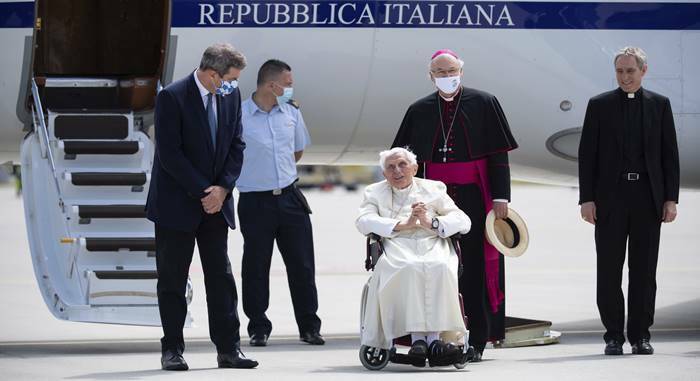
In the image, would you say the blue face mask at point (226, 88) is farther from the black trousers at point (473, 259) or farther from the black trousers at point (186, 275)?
the black trousers at point (473, 259)

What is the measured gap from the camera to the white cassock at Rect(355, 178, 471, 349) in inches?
327

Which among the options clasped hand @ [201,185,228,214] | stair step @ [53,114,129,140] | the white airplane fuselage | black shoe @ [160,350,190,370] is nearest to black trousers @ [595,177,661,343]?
the white airplane fuselage

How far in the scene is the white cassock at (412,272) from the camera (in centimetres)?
830

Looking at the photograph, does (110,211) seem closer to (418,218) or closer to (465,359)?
(418,218)

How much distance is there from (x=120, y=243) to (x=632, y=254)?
3086 millimetres

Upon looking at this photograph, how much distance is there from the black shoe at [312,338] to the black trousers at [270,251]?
0.03 m

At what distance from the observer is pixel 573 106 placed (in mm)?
10453

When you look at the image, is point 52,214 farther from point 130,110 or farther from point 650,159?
point 650,159

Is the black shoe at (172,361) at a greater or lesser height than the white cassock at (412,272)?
lesser

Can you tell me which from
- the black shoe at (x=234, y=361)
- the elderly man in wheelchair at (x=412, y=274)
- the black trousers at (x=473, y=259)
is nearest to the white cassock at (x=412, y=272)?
the elderly man in wheelchair at (x=412, y=274)

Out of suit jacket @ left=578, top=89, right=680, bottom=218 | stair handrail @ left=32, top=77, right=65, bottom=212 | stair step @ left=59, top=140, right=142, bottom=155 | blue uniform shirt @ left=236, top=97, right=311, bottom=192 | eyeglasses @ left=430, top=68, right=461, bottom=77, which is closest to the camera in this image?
eyeglasses @ left=430, top=68, right=461, bottom=77

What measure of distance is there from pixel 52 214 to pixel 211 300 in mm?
1787

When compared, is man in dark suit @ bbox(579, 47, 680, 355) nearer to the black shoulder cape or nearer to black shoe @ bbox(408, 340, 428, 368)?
the black shoulder cape

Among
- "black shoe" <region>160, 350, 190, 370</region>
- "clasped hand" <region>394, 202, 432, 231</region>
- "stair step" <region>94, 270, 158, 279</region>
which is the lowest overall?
"black shoe" <region>160, 350, 190, 370</region>
